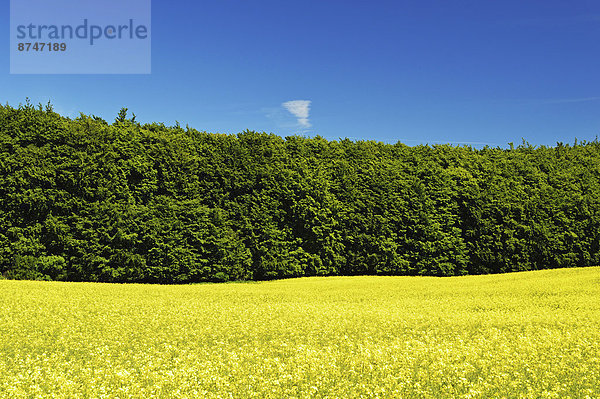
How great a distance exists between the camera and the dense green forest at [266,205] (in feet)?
76.4

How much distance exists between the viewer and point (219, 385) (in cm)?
746

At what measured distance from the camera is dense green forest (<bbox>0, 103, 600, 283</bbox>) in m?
23.3

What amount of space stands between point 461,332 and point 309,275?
1510 centimetres

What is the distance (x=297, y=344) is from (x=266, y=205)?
15904 millimetres

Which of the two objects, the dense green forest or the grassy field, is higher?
the dense green forest

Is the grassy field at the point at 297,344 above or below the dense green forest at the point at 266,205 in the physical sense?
below

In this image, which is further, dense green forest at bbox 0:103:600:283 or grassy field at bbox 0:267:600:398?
dense green forest at bbox 0:103:600:283

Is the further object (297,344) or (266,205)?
(266,205)

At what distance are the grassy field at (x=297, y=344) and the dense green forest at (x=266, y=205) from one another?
190 inches

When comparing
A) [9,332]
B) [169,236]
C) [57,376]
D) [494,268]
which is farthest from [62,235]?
[494,268]

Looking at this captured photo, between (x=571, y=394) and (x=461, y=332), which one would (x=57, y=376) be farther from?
(x=461, y=332)

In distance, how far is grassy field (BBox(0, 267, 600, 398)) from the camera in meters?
7.50

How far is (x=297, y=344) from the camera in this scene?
10.3 metres

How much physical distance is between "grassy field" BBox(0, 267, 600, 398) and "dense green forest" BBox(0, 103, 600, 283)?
Answer: 15.8 feet
